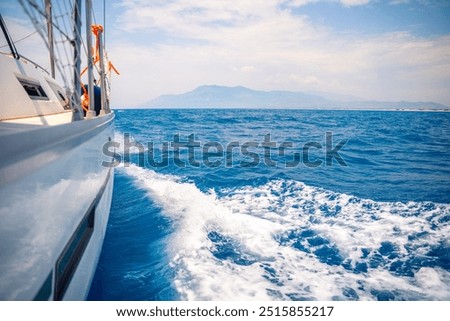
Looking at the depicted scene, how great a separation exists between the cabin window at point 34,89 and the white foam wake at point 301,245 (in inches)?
114

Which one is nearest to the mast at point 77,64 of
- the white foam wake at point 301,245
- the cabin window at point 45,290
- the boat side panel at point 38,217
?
the boat side panel at point 38,217

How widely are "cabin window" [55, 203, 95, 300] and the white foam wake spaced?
4.42 ft

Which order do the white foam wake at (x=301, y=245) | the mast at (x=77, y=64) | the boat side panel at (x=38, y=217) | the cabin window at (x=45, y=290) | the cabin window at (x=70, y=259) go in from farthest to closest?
the white foam wake at (x=301, y=245)
the mast at (x=77, y=64)
the cabin window at (x=70, y=259)
the cabin window at (x=45, y=290)
the boat side panel at (x=38, y=217)

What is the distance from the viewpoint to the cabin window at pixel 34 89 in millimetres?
3186

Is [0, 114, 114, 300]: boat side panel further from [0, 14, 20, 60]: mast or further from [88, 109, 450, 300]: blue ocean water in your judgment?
[0, 14, 20, 60]: mast

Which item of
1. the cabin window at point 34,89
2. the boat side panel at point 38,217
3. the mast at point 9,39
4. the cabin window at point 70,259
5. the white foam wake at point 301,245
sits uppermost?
the mast at point 9,39

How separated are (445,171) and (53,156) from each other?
11.4 meters

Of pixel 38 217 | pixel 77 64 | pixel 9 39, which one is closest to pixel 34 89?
pixel 9 39

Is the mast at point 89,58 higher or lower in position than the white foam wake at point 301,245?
higher

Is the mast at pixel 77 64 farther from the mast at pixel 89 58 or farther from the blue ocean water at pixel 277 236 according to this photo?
the blue ocean water at pixel 277 236

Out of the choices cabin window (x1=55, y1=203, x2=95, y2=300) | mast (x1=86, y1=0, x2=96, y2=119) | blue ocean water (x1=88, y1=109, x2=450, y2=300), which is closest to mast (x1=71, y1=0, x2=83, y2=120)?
mast (x1=86, y1=0, x2=96, y2=119)

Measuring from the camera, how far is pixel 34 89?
342cm

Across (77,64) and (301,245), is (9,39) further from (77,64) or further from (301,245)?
(301,245)

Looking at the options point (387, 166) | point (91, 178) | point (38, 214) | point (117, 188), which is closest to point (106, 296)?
point (91, 178)
